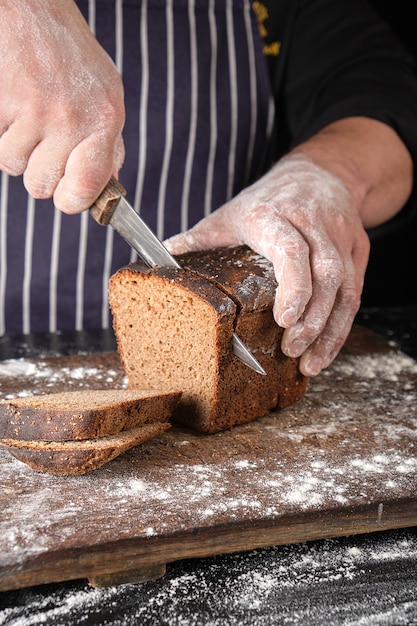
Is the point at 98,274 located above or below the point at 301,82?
below

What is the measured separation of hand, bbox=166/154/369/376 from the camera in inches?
90.2

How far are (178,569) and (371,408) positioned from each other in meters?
0.98

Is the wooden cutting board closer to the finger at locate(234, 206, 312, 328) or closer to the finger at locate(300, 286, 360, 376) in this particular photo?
the finger at locate(300, 286, 360, 376)

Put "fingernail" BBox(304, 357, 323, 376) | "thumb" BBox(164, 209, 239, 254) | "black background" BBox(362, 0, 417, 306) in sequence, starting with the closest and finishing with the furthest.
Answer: "fingernail" BBox(304, 357, 323, 376)
"thumb" BBox(164, 209, 239, 254)
"black background" BBox(362, 0, 417, 306)

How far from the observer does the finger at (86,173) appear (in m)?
2.13

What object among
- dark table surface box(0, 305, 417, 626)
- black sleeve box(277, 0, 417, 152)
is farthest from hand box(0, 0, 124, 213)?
black sleeve box(277, 0, 417, 152)

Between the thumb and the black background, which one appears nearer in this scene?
the thumb

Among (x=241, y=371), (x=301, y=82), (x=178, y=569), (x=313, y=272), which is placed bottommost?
(x=178, y=569)

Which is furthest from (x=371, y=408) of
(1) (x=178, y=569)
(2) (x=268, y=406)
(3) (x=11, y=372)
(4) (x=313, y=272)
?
(3) (x=11, y=372)

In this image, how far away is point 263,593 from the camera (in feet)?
5.56

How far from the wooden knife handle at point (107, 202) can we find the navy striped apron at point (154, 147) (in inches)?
42.2

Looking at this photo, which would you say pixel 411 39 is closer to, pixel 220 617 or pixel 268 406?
pixel 268 406

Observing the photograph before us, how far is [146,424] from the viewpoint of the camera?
7.16 feet

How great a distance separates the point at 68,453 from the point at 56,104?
0.94m
